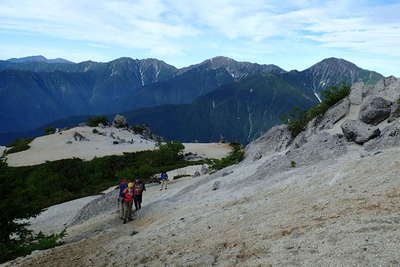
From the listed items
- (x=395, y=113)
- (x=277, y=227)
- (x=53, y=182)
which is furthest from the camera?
(x=53, y=182)

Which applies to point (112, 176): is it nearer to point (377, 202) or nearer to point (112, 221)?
point (112, 221)

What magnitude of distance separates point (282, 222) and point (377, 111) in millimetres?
18748

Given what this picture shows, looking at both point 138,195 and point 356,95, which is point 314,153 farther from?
point 356,95

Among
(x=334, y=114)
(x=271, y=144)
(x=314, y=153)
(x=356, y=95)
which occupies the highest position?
(x=356, y=95)

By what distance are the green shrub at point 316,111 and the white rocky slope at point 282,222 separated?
10.3m

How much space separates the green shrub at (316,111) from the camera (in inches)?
1400

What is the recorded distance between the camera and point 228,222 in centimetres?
1516

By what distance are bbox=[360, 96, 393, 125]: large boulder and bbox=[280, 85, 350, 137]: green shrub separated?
706 centimetres

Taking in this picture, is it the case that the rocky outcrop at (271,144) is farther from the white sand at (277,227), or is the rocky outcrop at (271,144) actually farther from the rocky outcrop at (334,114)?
the white sand at (277,227)

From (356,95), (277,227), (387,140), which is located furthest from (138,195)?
(356,95)

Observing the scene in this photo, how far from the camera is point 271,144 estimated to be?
37406mm

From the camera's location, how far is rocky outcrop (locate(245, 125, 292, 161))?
34.9 m

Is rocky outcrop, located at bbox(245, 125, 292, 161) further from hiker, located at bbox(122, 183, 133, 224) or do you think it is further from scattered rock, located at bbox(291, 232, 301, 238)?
scattered rock, located at bbox(291, 232, 301, 238)

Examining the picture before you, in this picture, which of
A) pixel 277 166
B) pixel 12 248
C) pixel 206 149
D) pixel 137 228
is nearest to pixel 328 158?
pixel 277 166
